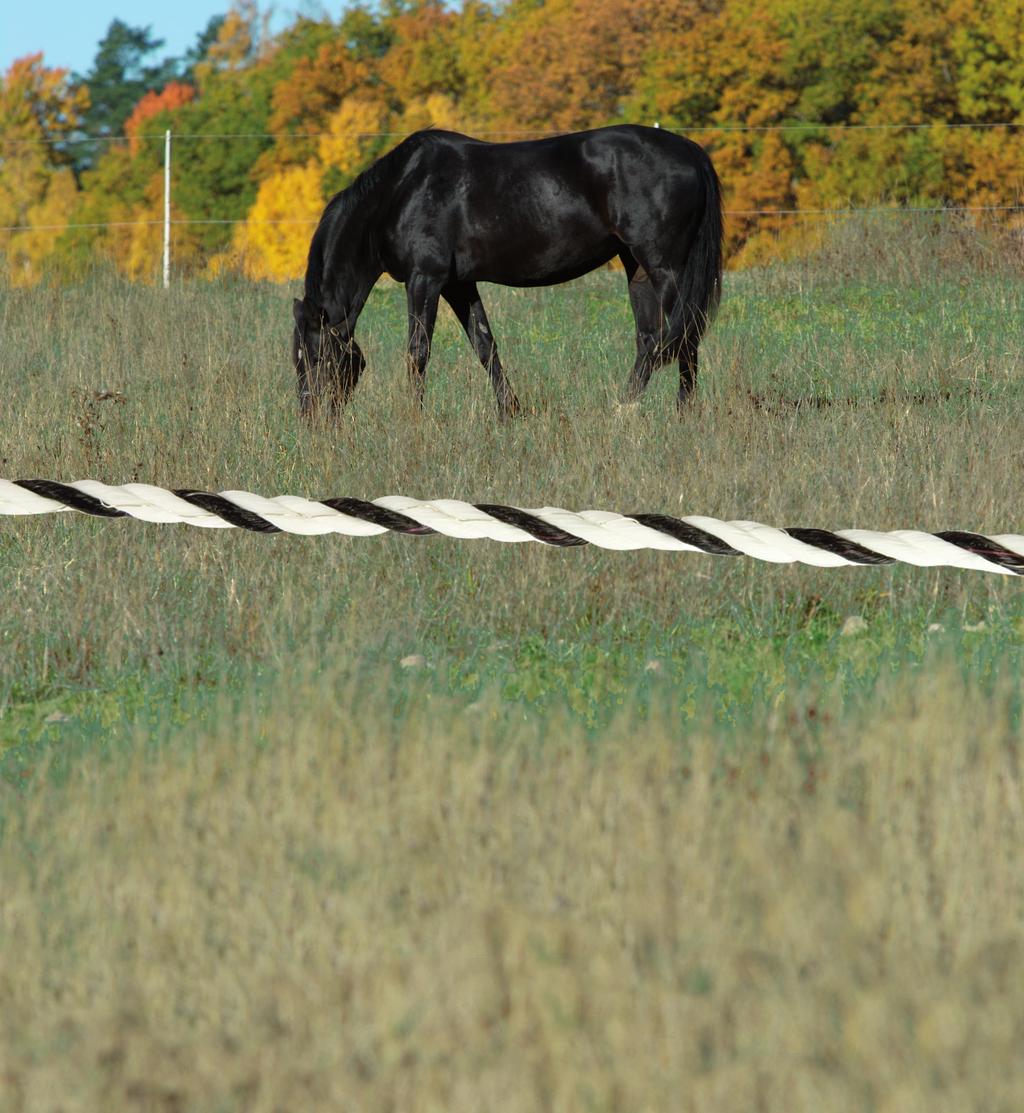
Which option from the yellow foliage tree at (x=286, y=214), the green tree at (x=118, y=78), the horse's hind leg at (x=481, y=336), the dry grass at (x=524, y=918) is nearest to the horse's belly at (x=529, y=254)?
the horse's hind leg at (x=481, y=336)

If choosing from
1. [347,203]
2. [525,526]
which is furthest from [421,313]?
[525,526]

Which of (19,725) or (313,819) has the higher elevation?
(313,819)

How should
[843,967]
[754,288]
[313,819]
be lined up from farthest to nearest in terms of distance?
[754,288] < [313,819] < [843,967]

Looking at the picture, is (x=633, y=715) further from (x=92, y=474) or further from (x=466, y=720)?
(x=92, y=474)

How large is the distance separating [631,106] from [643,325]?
24249 mm

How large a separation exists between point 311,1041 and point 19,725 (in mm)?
2212

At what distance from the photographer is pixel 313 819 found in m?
2.91

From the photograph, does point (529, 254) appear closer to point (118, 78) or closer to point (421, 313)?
point (421, 313)

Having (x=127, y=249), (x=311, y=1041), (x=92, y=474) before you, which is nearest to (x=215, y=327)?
(x=92, y=474)

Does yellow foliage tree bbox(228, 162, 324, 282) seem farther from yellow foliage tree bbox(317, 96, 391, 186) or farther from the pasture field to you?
the pasture field

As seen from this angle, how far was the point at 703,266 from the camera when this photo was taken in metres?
9.59

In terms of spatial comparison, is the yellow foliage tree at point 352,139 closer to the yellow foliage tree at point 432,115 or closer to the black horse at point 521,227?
the yellow foliage tree at point 432,115

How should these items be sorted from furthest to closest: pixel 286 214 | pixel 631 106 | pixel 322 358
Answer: pixel 286 214, pixel 631 106, pixel 322 358

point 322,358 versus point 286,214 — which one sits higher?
point 322,358
